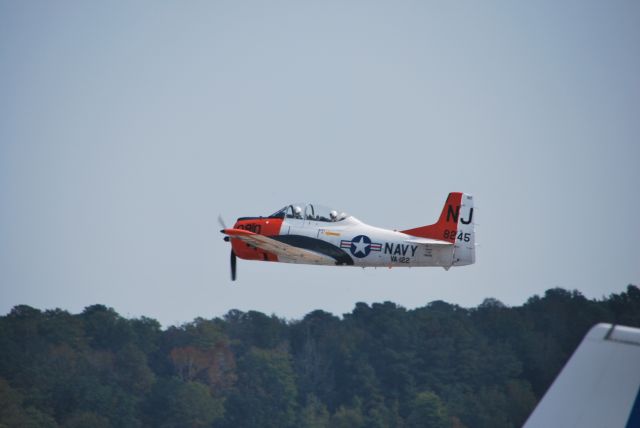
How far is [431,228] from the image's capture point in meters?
37.2

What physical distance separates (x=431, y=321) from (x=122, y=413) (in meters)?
18.6

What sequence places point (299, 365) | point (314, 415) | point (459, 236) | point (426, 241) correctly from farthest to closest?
point (299, 365) → point (314, 415) → point (459, 236) → point (426, 241)

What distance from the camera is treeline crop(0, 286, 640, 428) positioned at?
182ft

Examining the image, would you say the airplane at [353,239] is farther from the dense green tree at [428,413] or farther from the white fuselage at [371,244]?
the dense green tree at [428,413]

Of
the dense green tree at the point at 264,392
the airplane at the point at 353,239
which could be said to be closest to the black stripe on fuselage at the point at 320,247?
the airplane at the point at 353,239

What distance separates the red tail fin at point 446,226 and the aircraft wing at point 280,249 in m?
2.86

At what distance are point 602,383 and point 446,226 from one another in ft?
73.5

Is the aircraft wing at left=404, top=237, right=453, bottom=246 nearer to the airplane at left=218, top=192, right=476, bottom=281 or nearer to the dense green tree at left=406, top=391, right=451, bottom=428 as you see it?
the airplane at left=218, top=192, right=476, bottom=281

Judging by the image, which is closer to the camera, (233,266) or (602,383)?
(602,383)

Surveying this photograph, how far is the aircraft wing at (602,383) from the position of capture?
14664 mm

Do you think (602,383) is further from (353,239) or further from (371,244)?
(353,239)

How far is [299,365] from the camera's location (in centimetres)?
6862

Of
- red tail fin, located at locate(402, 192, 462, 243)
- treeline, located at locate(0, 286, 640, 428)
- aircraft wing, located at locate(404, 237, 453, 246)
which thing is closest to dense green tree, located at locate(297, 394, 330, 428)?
treeline, located at locate(0, 286, 640, 428)

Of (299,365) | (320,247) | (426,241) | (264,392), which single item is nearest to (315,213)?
(320,247)
